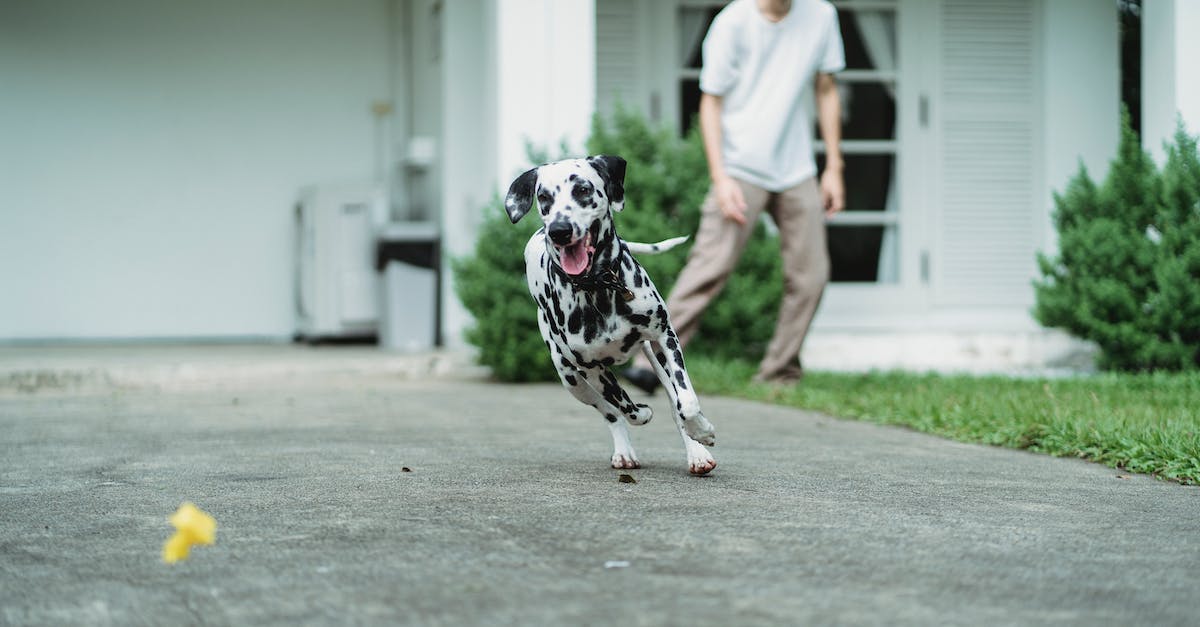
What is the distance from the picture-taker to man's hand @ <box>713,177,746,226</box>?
Answer: 636 centimetres

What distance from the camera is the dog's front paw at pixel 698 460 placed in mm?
3945

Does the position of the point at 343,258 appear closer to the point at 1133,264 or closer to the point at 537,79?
the point at 537,79

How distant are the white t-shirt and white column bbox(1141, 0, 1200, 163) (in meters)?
1.98

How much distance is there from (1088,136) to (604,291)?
21.9 ft

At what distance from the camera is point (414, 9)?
10812mm

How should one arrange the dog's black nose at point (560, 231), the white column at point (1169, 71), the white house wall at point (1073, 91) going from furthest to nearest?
1. the white house wall at point (1073, 91)
2. the white column at point (1169, 71)
3. the dog's black nose at point (560, 231)

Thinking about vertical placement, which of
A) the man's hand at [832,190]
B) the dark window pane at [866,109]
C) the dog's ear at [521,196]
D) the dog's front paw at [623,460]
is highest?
the dark window pane at [866,109]

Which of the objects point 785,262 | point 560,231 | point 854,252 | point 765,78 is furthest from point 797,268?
point 560,231

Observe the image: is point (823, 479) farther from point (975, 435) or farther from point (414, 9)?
point (414, 9)

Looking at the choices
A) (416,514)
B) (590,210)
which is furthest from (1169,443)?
(416,514)

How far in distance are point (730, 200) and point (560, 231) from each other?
295cm

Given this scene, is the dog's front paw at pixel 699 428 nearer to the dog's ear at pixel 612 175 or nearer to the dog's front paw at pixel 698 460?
the dog's front paw at pixel 698 460

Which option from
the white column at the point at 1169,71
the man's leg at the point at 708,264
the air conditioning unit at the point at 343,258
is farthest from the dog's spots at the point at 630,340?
the air conditioning unit at the point at 343,258

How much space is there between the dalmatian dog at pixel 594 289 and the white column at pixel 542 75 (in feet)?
14.7
